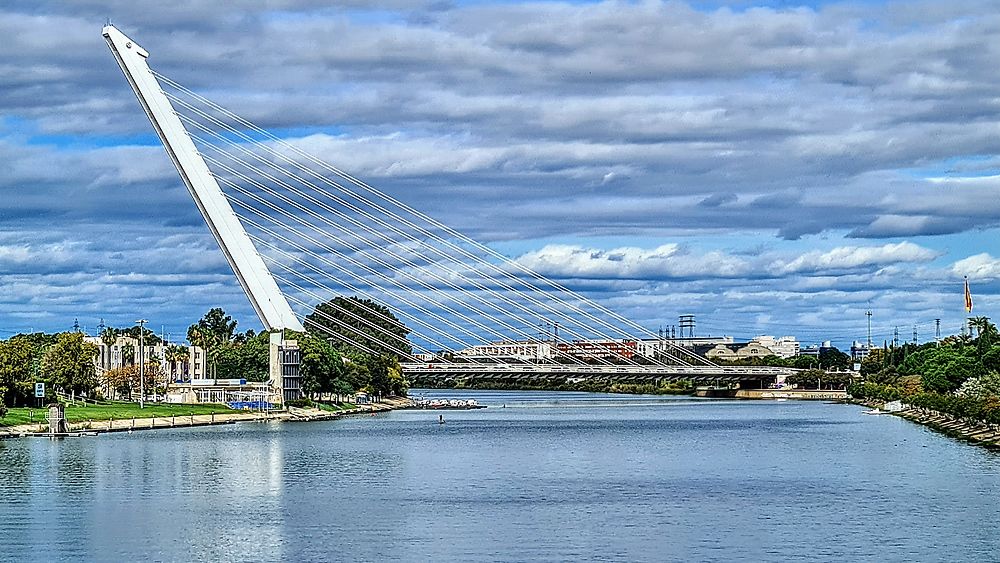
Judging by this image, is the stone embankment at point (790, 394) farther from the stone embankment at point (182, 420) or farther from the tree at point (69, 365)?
the tree at point (69, 365)

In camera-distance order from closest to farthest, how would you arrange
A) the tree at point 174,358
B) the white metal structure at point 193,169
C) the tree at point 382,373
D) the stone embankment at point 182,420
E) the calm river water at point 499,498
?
the calm river water at point 499,498
the stone embankment at point 182,420
the white metal structure at point 193,169
the tree at point 174,358
the tree at point 382,373

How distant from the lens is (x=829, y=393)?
184m

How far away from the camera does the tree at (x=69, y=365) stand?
97000 mm

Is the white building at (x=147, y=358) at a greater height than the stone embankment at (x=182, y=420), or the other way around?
the white building at (x=147, y=358)

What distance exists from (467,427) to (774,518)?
2240 inches

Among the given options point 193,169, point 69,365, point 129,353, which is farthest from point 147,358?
point 69,365

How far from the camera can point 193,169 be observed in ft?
348

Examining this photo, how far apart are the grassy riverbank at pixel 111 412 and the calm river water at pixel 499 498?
221 inches

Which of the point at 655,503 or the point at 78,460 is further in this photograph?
the point at 78,460

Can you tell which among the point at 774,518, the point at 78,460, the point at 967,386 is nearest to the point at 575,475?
the point at 774,518

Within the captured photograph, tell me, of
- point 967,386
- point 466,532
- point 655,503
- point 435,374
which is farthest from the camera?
point 435,374

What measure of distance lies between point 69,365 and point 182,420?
7623mm

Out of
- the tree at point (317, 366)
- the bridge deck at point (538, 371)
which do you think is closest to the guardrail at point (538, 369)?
the bridge deck at point (538, 371)

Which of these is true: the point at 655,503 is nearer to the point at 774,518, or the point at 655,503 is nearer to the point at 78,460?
the point at 774,518
